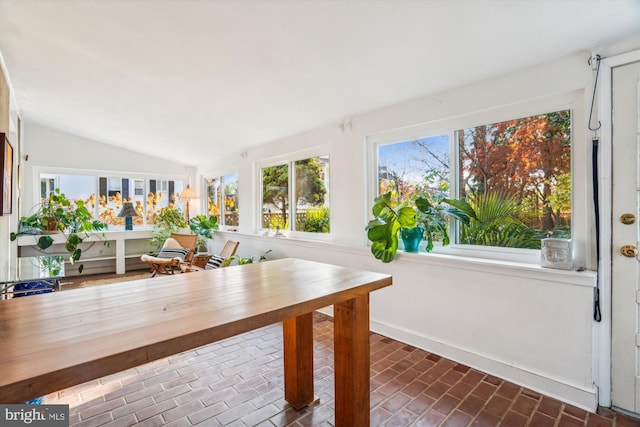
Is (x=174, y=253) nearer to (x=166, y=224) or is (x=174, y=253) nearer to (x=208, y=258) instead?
(x=208, y=258)

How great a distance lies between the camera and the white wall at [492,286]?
209 cm

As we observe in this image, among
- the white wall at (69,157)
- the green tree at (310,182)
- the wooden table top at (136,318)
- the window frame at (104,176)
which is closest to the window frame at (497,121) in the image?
the green tree at (310,182)

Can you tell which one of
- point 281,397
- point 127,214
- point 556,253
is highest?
point 127,214

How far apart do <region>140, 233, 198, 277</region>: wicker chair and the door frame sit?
5.05m

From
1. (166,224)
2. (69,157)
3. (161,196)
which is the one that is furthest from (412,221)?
(69,157)

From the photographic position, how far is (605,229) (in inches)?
78.7

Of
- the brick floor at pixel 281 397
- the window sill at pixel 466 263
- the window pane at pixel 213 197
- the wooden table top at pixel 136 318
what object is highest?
the window pane at pixel 213 197

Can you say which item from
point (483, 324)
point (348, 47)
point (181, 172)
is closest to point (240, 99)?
point (348, 47)

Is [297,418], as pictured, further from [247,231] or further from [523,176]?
[247,231]

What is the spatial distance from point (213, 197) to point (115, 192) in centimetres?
197

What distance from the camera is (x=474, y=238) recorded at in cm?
273

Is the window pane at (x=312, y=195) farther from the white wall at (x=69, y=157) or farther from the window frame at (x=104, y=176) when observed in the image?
the white wall at (x=69, y=157)

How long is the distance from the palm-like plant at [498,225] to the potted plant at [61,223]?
5588 mm

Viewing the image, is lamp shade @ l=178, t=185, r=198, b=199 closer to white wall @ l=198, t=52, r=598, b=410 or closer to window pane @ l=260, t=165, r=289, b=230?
window pane @ l=260, t=165, r=289, b=230
